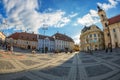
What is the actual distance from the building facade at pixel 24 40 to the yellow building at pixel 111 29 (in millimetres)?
37610

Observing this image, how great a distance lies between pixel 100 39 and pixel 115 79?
5724 centimetres

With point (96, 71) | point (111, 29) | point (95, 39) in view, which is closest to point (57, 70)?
point (96, 71)

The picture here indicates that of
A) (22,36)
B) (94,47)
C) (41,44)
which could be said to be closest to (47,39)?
(41,44)

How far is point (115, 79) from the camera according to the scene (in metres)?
7.36

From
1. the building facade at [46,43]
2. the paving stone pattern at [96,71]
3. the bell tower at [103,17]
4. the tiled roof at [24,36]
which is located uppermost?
the bell tower at [103,17]

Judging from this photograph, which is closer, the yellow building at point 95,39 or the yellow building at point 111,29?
the yellow building at point 111,29

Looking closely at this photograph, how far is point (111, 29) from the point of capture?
5291 centimetres

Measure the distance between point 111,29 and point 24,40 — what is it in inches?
1742

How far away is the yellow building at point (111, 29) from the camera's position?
50338mm

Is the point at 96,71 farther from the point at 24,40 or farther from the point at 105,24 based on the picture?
the point at 24,40

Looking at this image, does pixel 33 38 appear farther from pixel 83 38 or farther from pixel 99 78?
pixel 99 78

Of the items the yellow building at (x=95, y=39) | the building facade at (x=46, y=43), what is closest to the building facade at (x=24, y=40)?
the building facade at (x=46, y=43)

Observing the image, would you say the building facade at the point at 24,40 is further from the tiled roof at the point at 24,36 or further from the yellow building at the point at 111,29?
the yellow building at the point at 111,29

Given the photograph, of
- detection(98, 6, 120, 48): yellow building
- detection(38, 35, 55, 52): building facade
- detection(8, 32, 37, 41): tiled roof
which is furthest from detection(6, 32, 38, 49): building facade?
detection(98, 6, 120, 48): yellow building
